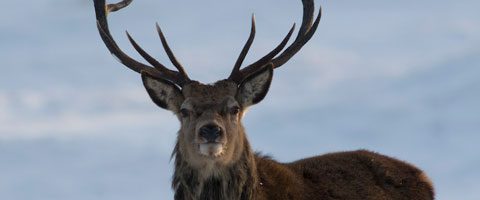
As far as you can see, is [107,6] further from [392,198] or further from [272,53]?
[392,198]

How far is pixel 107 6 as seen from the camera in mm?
20109

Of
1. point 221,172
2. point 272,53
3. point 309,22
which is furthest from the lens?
point 309,22

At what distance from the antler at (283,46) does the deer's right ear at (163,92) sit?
0.80 metres

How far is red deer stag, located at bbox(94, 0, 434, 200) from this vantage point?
16.8 metres

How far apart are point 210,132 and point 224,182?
2.86 ft

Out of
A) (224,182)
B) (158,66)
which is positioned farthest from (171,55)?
(224,182)

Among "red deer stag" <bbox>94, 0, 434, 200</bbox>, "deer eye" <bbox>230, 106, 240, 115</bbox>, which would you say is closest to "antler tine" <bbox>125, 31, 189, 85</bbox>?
"red deer stag" <bbox>94, 0, 434, 200</bbox>

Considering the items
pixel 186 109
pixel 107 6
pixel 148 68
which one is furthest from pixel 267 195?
pixel 107 6

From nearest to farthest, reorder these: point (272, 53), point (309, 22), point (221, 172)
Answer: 1. point (221, 172)
2. point (272, 53)
3. point (309, 22)

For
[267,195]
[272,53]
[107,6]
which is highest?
[107,6]

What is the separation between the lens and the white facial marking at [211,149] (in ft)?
53.5

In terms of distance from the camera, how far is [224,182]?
1678 centimetres

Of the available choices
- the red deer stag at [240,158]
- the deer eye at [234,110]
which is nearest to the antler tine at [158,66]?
the red deer stag at [240,158]

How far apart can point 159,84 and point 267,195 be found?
226 cm
